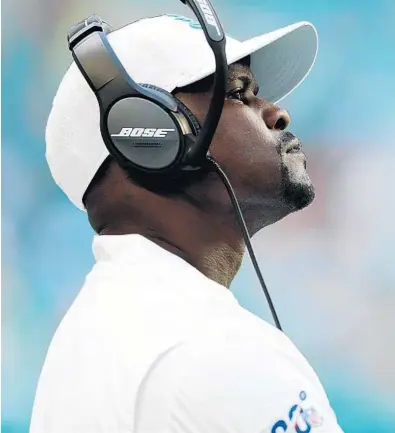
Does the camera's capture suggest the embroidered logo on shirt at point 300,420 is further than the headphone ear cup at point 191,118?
No

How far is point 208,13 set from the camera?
983 millimetres

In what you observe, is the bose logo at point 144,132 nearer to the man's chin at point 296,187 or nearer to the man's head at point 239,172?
the man's head at point 239,172

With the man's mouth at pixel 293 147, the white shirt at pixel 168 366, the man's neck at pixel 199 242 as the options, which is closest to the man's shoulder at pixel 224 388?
the white shirt at pixel 168 366

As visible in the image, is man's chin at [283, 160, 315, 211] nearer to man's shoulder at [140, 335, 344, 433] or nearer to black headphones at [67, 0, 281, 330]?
black headphones at [67, 0, 281, 330]

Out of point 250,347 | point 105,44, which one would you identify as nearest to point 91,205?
point 105,44

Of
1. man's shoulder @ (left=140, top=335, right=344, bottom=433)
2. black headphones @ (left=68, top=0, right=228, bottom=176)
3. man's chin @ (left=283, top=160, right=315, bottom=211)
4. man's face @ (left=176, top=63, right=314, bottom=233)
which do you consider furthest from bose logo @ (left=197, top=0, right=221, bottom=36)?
man's shoulder @ (left=140, top=335, right=344, bottom=433)

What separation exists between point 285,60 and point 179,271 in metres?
0.44

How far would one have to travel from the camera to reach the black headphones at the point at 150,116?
38.8 inches

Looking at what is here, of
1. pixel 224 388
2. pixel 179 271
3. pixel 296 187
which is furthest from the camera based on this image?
pixel 296 187

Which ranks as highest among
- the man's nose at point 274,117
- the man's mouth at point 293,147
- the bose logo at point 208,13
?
the bose logo at point 208,13

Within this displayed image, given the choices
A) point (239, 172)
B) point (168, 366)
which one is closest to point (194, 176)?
point (239, 172)

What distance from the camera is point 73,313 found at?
3.20 ft

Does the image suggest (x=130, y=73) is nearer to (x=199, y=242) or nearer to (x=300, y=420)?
(x=199, y=242)

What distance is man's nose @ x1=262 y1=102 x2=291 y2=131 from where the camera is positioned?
43.5 inches
